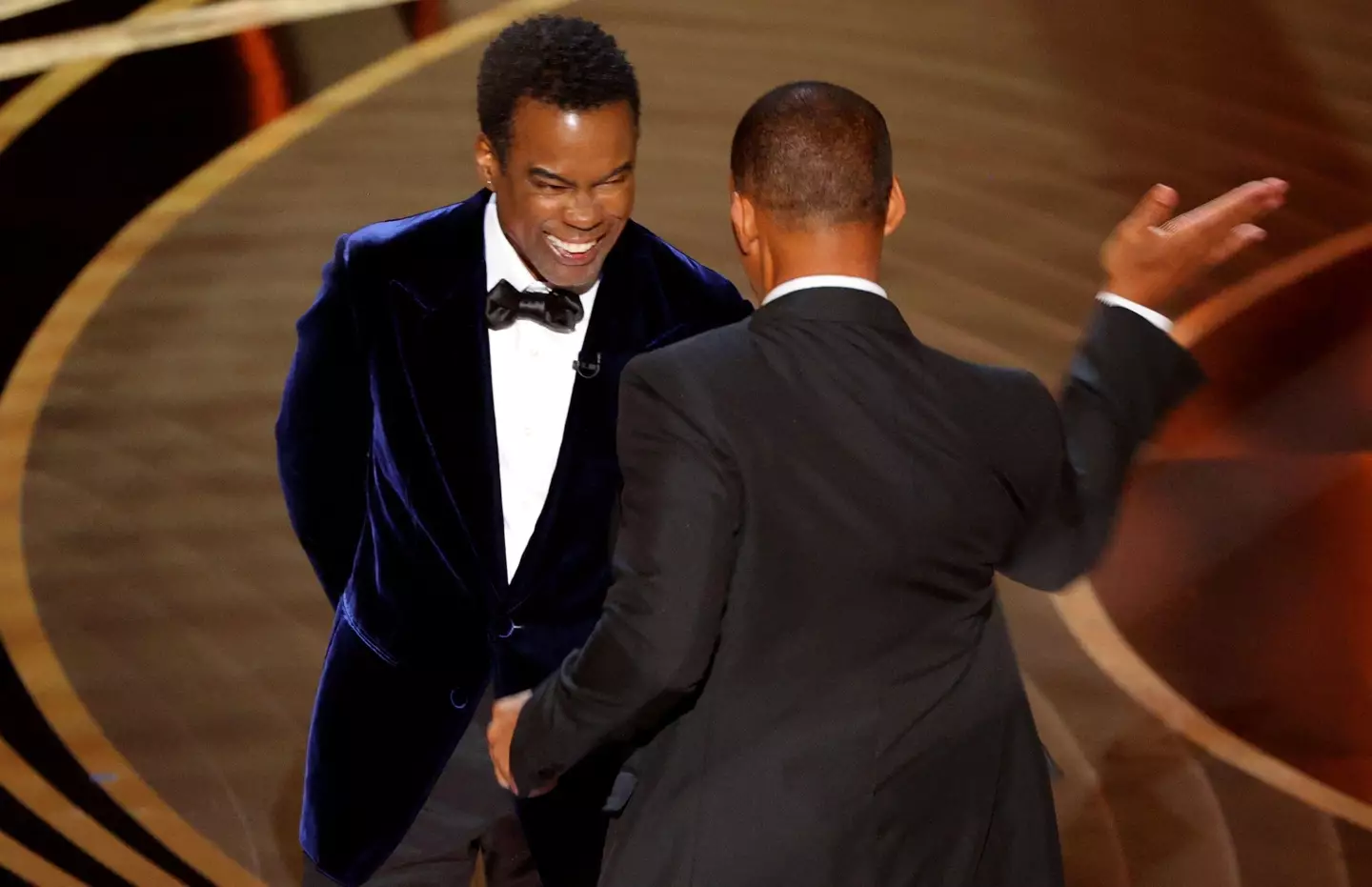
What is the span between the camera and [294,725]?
9.02 ft

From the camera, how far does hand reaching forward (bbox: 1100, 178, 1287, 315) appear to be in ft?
4.91

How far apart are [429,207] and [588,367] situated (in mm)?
1098

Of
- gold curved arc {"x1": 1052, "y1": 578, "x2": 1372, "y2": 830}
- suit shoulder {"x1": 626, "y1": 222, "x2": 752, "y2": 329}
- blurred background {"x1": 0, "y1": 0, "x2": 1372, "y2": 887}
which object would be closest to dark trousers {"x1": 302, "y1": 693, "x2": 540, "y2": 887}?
suit shoulder {"x1": 626, "y1": 222, "x2": 752, "y2": 329}

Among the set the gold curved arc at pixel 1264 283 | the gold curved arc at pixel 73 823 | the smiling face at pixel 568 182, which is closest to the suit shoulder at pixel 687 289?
the smiling face at pixel 568 182

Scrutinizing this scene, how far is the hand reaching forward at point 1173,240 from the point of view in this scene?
150cm

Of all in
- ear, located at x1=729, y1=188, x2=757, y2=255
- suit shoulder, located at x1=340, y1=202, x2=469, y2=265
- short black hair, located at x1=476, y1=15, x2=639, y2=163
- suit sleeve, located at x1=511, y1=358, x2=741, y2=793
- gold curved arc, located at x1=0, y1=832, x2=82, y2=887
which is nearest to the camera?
suit sleeve, located at x1=511, y1=358, x2=741, y2=793

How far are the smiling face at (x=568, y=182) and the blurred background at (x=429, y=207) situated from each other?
1063mm

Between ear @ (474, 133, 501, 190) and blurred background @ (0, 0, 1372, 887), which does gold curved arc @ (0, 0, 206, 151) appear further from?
ear @ (474, 133, 501, 190)

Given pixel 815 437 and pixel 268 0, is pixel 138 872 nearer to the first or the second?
pixel 268 0

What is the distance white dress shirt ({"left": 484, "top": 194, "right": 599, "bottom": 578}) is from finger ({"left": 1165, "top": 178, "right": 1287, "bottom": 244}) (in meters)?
0.69

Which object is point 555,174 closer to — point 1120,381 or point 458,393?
point 458,393

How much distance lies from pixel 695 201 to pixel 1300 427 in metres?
1.24

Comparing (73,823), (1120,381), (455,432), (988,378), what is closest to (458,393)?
(455,432)

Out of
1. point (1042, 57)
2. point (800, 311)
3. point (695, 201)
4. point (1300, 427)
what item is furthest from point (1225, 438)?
point (800, 311)
